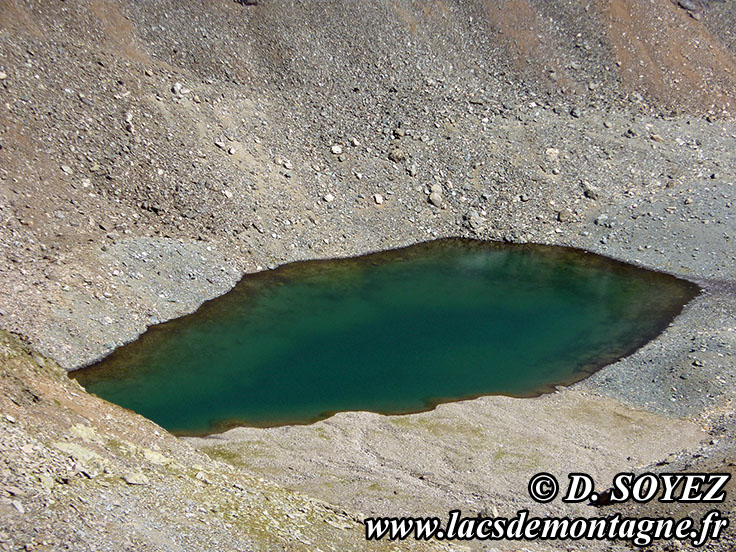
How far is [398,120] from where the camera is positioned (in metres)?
46.5

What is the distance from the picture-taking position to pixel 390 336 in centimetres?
3528

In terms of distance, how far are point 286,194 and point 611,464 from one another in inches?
912

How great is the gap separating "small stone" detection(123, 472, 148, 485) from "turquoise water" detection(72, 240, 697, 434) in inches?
326

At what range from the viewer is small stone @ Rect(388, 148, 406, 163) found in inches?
1766

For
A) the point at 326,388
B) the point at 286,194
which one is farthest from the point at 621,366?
the point at 286,194

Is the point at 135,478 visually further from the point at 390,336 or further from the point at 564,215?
the point at 564,215

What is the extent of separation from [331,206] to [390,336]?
405 inches

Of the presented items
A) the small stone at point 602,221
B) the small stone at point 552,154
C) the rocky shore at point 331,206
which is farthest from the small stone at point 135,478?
the small stone at point 552,154

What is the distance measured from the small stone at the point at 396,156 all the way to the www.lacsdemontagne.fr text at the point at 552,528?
86.6 feet

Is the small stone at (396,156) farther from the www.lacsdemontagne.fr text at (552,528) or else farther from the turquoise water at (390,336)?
the www.lacsdemontagne.fr text at (552,528)

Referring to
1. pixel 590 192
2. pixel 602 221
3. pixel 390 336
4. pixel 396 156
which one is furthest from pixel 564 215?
pixel 390 336

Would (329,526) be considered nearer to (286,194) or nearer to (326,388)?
(326,388)

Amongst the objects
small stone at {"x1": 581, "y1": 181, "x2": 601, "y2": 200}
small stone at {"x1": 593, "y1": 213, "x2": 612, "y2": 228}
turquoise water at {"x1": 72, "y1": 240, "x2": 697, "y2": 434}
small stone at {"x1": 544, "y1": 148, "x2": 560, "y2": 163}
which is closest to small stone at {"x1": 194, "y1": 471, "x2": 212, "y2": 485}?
turquoise water at {"x1": 72, "y1": 240, "x2": 697, "y2": 434}

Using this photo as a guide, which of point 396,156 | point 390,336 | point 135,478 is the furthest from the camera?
point 396,156
